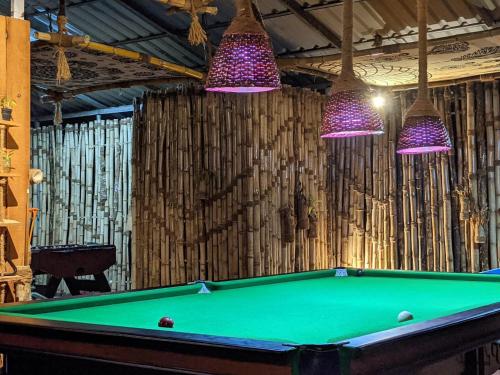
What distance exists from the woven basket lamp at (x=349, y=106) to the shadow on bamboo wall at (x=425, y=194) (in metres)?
4.06

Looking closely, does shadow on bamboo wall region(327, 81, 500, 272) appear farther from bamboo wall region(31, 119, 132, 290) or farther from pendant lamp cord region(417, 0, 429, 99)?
pendant lamp cord region(417, 0, 429, 99)

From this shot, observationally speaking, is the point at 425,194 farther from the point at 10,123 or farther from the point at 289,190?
the point at 10,123

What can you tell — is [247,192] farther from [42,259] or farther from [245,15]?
[245,15]

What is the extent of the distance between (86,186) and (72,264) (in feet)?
9.46

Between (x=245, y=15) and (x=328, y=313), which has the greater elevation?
(x=245, y=15)

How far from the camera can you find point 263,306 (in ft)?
10.7

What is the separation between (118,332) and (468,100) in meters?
6.31

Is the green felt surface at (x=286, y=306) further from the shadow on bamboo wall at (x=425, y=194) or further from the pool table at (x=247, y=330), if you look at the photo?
the shadow on bamboo wall at (x=425, y=194)

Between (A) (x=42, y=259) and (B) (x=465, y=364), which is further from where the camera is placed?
(A) (x=42, y=259)

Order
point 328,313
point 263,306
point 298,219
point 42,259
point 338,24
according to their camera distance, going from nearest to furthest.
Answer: point 328,313, point 263,306, point 338,24, point 42,259, point 298,219

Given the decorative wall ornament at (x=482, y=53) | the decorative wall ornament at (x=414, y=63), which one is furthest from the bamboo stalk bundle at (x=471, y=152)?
the decorative wall ornament at (x=482, y=53)

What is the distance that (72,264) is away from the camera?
7617mm

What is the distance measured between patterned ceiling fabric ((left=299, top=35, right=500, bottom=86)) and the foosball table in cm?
324

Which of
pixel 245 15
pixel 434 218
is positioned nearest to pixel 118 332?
pixel 245 15
